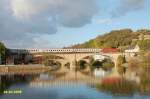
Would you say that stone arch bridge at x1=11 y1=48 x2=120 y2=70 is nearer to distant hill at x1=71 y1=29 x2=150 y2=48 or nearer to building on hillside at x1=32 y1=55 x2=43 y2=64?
building on hillside at x1=32 y1=55 x2=43 y2=64

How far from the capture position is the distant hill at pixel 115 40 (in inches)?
5475

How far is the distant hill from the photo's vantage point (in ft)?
456

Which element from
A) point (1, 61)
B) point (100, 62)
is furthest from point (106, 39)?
point (1, 61)

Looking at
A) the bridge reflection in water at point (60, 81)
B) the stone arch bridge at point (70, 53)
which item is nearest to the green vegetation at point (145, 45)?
the stone arch bridge at point (70, 53)

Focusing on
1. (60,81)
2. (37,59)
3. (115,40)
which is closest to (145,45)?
(37,59)

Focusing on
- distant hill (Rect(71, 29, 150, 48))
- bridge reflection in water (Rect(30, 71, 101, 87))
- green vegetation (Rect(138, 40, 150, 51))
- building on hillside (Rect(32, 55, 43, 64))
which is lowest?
bridge reflection in water (Rect(30, 71, 101, 87))

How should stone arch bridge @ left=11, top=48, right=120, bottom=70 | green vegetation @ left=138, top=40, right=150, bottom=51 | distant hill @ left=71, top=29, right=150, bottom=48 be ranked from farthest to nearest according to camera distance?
1. distant hill @ left=71, top=29, right=150, bottom=48
2. green vegetation @ left=138, top=40, right=150, bottom=51
3. stone arch bridge @ left=11, top=48, right=120, bottom=70

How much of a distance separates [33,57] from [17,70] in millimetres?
30485

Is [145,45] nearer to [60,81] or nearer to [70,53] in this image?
[70,53]

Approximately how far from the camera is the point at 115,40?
14838 cm

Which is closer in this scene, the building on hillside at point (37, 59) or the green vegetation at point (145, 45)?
the building on hillside at point (37, 59)

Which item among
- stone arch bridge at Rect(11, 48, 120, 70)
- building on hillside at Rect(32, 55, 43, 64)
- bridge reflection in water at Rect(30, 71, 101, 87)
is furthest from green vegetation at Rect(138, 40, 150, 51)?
bridge reflection in water at Rect(30, 71, 101, 87)

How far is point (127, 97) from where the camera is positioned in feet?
122

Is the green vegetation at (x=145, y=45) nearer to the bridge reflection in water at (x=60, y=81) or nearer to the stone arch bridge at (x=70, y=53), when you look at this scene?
the stone arch bridge at (x=70, y=53)
